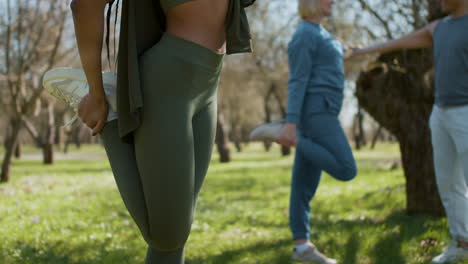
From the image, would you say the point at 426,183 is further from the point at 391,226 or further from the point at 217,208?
the point at 217,208

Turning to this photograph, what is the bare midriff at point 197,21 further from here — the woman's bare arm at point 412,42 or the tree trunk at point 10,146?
the tree trunk at point 10,146

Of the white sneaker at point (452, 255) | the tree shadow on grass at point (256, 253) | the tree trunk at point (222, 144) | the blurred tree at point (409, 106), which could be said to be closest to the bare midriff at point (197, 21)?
the tree shadow on grass at point (256, 253)

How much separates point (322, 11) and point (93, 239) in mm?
3057

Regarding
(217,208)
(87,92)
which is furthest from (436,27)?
(217,208)

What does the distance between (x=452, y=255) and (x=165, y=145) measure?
2.68 m

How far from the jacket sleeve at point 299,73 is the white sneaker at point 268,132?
11 centimetres

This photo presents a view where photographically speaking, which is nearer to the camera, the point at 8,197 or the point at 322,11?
the point at 322,11

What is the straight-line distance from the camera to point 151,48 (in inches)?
71.6

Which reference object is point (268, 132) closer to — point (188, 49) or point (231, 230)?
point (188, 49)

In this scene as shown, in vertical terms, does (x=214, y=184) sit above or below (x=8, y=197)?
below

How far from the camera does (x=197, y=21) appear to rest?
1847 millimetres

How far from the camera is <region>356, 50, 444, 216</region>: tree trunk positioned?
515 cm

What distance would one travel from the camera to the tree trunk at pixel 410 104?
5.15 metres

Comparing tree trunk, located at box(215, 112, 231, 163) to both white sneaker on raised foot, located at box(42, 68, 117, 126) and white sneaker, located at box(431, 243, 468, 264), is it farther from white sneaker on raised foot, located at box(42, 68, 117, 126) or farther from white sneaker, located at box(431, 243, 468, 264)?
white sneaker on raised foot, located at box(42, 68, 117, 126)
